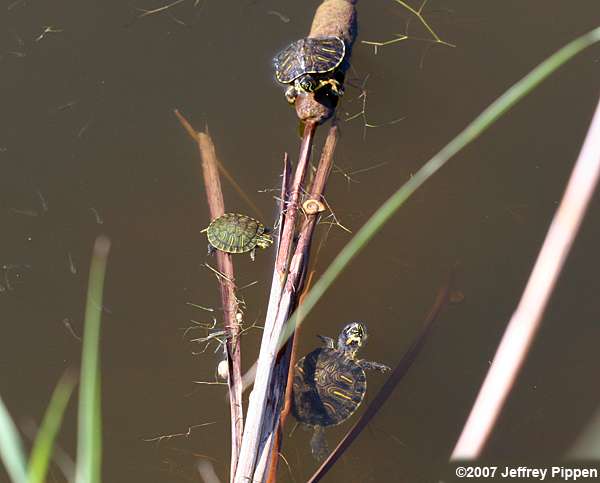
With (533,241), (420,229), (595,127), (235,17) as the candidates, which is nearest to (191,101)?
(235,17)

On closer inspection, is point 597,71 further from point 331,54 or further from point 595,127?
point 595,127

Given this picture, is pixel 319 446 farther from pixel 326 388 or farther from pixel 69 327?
pixel 69 327

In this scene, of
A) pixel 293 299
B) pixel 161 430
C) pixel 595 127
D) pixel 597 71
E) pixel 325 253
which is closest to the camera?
pixel 595 127

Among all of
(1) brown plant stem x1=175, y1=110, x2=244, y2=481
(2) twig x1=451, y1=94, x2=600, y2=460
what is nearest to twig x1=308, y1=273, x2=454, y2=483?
(1) brown plant stem x1=175, y1=110, x2=244, y2=481

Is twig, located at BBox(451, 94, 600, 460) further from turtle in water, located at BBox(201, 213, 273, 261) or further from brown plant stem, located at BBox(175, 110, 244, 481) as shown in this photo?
turtle in water, located at BBox(201, 213, 273, 261)

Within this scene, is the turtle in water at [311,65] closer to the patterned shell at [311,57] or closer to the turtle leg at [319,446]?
the patterned shell at [311,57]

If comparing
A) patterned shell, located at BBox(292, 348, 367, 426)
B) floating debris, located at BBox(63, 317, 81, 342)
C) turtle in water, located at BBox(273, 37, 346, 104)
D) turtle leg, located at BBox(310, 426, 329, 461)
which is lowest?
turtle leg, located at BBox(310, 426, 329, 461)

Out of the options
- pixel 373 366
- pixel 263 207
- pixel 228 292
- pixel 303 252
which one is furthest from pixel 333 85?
pixel 373 366
